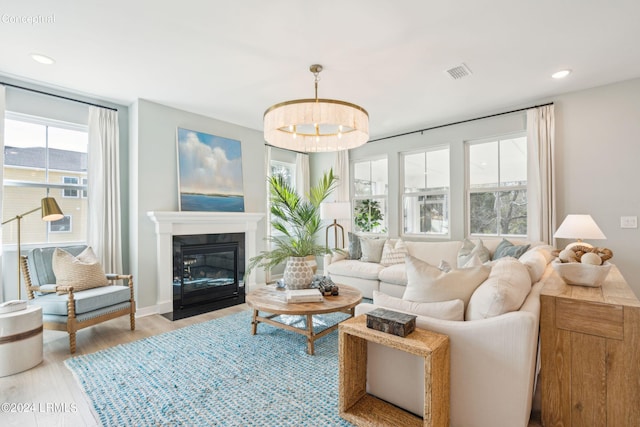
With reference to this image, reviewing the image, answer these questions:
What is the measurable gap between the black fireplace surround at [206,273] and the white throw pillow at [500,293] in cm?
326

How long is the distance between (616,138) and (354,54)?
307 centimetres

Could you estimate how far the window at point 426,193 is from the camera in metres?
4.61

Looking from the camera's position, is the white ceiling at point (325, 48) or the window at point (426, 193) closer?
the white ceiling at point (325, 48)

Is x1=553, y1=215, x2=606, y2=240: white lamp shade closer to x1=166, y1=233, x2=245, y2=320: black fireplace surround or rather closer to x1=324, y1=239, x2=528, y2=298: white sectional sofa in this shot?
x1=324, y1=239, x2=528, y2=298: white sectional sofa

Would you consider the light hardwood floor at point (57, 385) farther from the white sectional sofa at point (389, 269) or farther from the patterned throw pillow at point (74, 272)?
the white sectional sofa at point (389, 269)

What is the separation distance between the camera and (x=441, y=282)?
1719mm

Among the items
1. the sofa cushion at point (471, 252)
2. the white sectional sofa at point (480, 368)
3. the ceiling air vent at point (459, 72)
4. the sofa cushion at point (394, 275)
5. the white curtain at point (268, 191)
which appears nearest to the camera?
the white sectional sofa at point (480, 368)

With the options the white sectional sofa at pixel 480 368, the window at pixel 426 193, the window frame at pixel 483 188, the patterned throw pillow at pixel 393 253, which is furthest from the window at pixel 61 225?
the window frame at pixel 483 188

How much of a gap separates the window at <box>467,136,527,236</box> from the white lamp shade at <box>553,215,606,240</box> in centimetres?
110

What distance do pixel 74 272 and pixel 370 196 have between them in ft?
14.1

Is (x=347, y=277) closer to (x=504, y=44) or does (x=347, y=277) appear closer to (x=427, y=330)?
(x=427, y=330)

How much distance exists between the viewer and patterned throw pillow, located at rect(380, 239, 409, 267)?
423cm

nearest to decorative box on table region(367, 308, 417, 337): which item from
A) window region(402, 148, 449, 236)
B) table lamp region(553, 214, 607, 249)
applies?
table lamp region(553, 214, 607, 249)

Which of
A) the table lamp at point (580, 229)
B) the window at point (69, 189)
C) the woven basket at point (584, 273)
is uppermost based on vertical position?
the window at point (69, 189)
